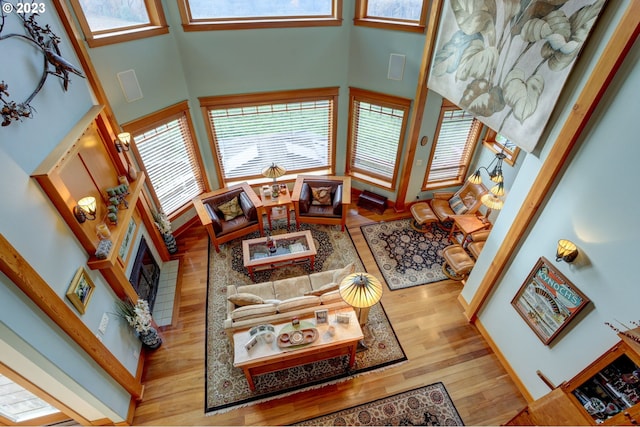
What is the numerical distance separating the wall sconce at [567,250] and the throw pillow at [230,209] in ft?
17.5

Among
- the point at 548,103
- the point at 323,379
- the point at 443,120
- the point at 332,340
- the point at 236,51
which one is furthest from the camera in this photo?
the point at 443,120

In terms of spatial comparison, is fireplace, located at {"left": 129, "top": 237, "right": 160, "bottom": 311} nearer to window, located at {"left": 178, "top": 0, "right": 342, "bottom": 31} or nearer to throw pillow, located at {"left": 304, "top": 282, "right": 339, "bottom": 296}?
throw pillow, located at {"left": 304, "top": 282, "right": 339, "bottom": 296}

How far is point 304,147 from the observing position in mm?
7152

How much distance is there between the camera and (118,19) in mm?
4543

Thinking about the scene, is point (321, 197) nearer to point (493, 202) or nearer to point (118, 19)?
point (493, 202)

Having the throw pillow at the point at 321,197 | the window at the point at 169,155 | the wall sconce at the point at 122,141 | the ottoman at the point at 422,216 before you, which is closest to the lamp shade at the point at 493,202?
the ottoman at the point at 422,216

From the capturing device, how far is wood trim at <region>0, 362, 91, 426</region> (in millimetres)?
2890

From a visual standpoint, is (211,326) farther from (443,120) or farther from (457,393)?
(443,120)

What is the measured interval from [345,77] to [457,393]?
5.71m

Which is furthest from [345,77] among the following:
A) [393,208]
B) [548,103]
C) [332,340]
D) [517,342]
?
[517,342]

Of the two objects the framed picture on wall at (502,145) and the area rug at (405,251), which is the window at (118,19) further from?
the framed picture on wall at (502,145)

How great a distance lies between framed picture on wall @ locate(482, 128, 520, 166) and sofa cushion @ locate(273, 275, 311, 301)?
443 cm

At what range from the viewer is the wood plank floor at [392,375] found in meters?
4.12

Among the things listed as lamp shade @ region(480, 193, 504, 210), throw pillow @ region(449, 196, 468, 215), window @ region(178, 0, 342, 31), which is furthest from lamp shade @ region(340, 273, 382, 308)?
window @ region(178, 0, 342, 31)
